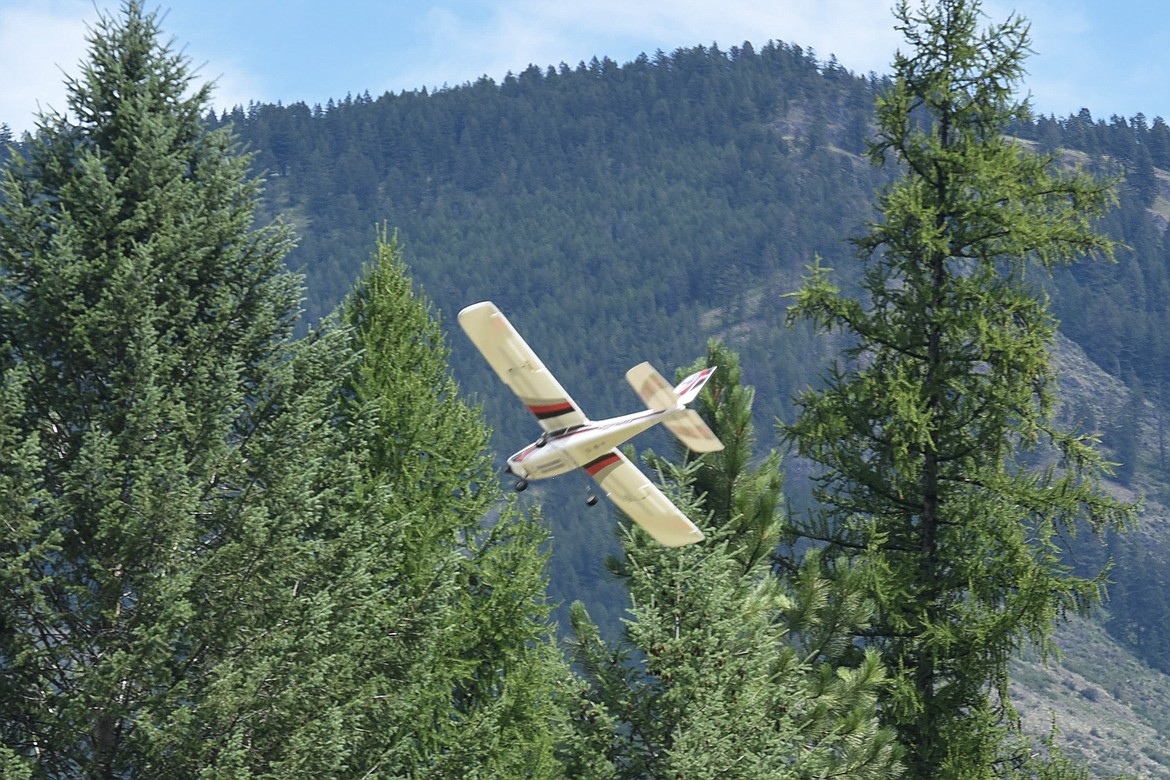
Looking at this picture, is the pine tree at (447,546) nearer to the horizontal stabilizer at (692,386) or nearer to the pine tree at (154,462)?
the pine tree at (154,462)

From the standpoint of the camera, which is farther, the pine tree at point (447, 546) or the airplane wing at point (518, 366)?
the pine tree at point (447, 546)

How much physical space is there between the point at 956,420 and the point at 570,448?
10302 millimetres

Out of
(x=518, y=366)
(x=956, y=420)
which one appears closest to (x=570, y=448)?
(x=518, y=366)

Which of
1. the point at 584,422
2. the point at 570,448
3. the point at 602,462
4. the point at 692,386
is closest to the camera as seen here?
the point at 570,448

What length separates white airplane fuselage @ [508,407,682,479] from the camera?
26.2 metres

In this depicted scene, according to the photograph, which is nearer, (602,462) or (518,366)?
(518,366)

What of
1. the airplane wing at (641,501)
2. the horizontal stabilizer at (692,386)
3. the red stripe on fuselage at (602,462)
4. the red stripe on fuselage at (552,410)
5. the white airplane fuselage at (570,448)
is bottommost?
the airplane wing at (641,501)

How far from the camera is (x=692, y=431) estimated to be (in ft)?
82.5

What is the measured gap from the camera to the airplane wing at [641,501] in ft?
75.7

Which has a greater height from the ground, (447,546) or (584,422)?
(584,422)

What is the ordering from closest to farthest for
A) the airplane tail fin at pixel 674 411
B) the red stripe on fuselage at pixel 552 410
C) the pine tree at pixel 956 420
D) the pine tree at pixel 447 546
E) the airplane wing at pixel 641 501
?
the airplane wing at pixel 641 501
the airplane tail fin at pixel 674 411
the red stripe on fuselage at pixel 552 410
the pine tree at pixel 447 546
the pine tree at pixel 956 420

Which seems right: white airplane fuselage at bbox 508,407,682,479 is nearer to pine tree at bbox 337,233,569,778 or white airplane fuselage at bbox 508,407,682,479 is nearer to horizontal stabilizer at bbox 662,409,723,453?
horizontal stabilizer at bbox 662,409,723,453

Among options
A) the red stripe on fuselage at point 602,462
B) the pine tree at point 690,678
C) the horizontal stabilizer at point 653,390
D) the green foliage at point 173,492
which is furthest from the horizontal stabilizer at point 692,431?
the green foliage at point 173,492

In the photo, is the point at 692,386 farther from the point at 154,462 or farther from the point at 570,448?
the point at 154,462
